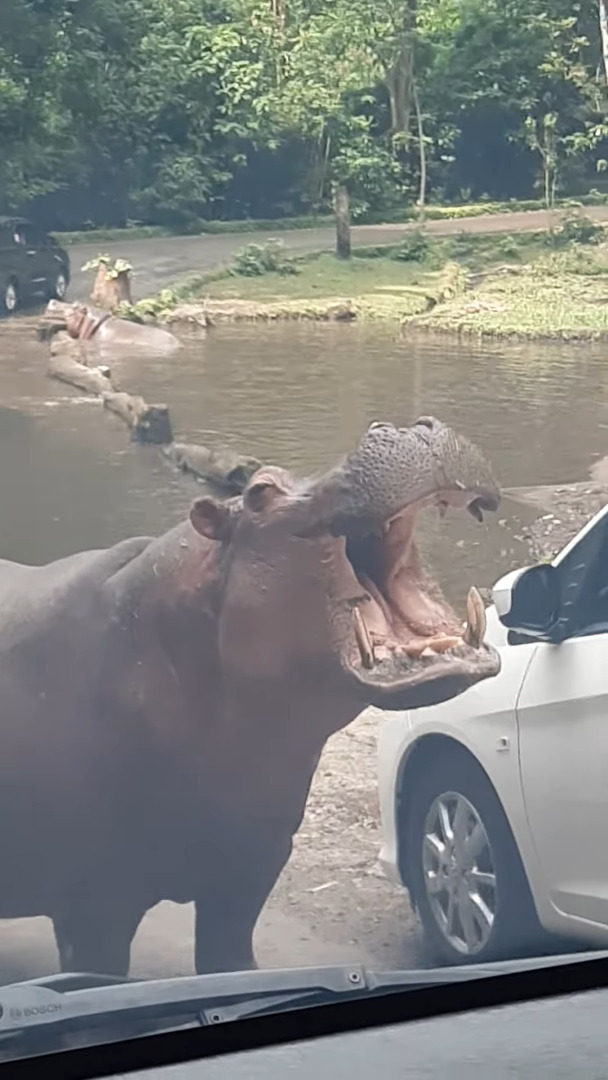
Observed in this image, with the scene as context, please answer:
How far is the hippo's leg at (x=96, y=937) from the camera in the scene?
2.45m

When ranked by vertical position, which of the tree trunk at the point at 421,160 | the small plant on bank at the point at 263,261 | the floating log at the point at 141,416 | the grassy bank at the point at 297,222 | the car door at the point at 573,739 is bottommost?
the car door at the point at 573,739

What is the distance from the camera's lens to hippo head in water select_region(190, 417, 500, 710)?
2506 mm

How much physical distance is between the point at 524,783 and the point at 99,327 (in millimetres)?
1069

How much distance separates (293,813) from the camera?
8.48 ft

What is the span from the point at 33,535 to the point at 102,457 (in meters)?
0.19

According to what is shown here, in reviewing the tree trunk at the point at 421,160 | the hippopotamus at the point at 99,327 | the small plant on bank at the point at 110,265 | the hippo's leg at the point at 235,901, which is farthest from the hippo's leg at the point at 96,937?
the tree trunk at the point at 421,160

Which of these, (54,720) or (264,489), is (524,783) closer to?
(264,489)

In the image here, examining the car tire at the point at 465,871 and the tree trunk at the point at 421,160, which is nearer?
the car tire at the point at 465,871

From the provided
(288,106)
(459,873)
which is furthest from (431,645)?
(288,106)

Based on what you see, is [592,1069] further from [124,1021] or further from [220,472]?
[220,472]

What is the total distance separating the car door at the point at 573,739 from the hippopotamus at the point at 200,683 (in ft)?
0.90

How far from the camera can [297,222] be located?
106 inches

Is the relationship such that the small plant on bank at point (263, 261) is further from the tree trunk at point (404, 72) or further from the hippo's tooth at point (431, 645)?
the hippo's tooth at point (431, 645)

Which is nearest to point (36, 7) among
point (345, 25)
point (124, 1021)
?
point (345, 25)
